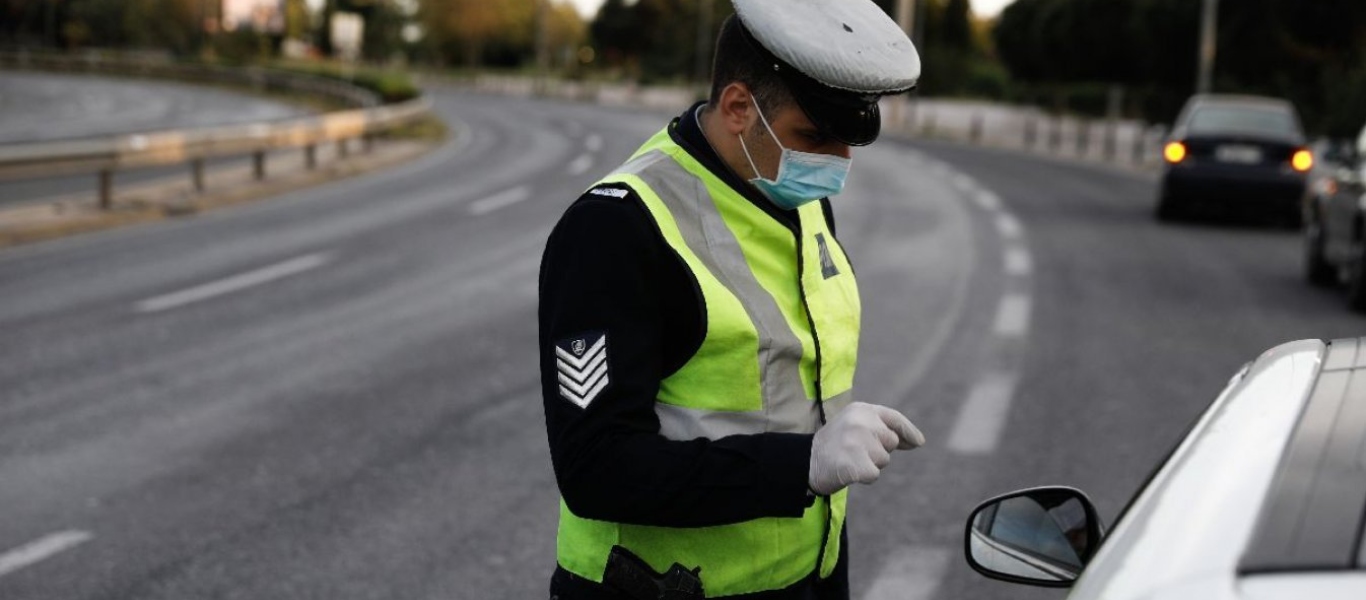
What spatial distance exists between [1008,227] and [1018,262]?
139 inches

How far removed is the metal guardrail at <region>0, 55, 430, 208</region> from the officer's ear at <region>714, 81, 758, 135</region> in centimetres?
1475

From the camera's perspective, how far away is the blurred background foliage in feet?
154

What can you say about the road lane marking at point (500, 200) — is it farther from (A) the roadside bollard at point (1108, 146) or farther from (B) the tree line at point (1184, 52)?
(B) the tree line at point (1184, 52)

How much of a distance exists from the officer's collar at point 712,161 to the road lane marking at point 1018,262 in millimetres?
11718

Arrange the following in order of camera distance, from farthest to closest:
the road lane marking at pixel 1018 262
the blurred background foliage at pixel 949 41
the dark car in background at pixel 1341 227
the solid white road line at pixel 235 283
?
1. the blurred background foliage at pixel 949 41
2. the road lane marking at pixel 1018 262
3. the dark car in background at pixel 1341 227
4. the solid white road line at pixel 235 283

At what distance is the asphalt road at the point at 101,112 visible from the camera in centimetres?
2247

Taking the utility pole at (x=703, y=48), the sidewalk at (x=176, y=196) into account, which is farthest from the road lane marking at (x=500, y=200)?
the utility pole at (x=703, y=48)

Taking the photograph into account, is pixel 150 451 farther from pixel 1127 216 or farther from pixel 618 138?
pixel 618 138

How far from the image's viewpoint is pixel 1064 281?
44.9 feet

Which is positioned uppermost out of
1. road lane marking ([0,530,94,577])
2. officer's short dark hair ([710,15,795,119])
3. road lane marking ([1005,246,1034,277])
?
officer's short dark hair ([710,15,795,119])

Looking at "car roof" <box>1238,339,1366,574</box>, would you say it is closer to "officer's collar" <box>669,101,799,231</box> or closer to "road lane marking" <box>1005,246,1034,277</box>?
"officer's collar" <box>669,101,799,231</box>

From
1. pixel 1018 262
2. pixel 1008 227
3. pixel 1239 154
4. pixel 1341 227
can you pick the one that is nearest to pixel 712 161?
pixel 1341 227

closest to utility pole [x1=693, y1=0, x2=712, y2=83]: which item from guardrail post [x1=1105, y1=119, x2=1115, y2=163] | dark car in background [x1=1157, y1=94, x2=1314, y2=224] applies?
guardrail post [x1=1105, y1=119, x2=1115, y2=163]

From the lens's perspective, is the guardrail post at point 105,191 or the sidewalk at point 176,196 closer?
the sidewalk at point 176,196
